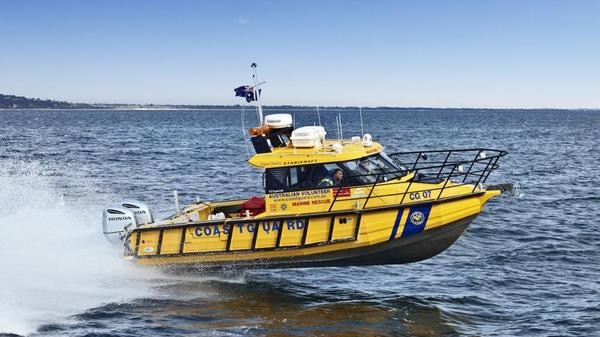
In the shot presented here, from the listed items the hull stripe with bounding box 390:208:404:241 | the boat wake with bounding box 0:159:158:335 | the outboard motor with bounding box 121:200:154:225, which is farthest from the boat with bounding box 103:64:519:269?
the boat wake with bounding box 0:159:158:335

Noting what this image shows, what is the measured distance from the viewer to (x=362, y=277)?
14570 millimetres

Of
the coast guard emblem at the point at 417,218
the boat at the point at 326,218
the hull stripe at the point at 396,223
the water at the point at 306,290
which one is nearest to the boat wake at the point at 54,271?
the water at the point at 306,290

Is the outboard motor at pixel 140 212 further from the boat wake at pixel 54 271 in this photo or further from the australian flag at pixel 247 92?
the australian flag at pixel 247 92

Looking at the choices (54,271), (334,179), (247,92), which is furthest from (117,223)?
(334,179)

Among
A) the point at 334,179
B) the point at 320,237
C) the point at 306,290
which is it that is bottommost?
the point at 306,290

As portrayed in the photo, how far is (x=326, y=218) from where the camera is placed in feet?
40.9

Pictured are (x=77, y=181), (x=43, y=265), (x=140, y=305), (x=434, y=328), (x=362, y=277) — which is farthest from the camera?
(x=77, y=181)

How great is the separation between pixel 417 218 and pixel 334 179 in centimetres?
180

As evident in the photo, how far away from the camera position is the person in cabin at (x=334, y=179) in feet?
41.7

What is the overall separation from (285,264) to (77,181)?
58.9 feet

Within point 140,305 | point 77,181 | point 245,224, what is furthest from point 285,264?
point 77,181

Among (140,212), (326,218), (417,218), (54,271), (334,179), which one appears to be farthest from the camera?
(140,212)

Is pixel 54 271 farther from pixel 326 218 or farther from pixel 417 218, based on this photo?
pixel 417 218

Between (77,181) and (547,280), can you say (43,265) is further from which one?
(77,181)
